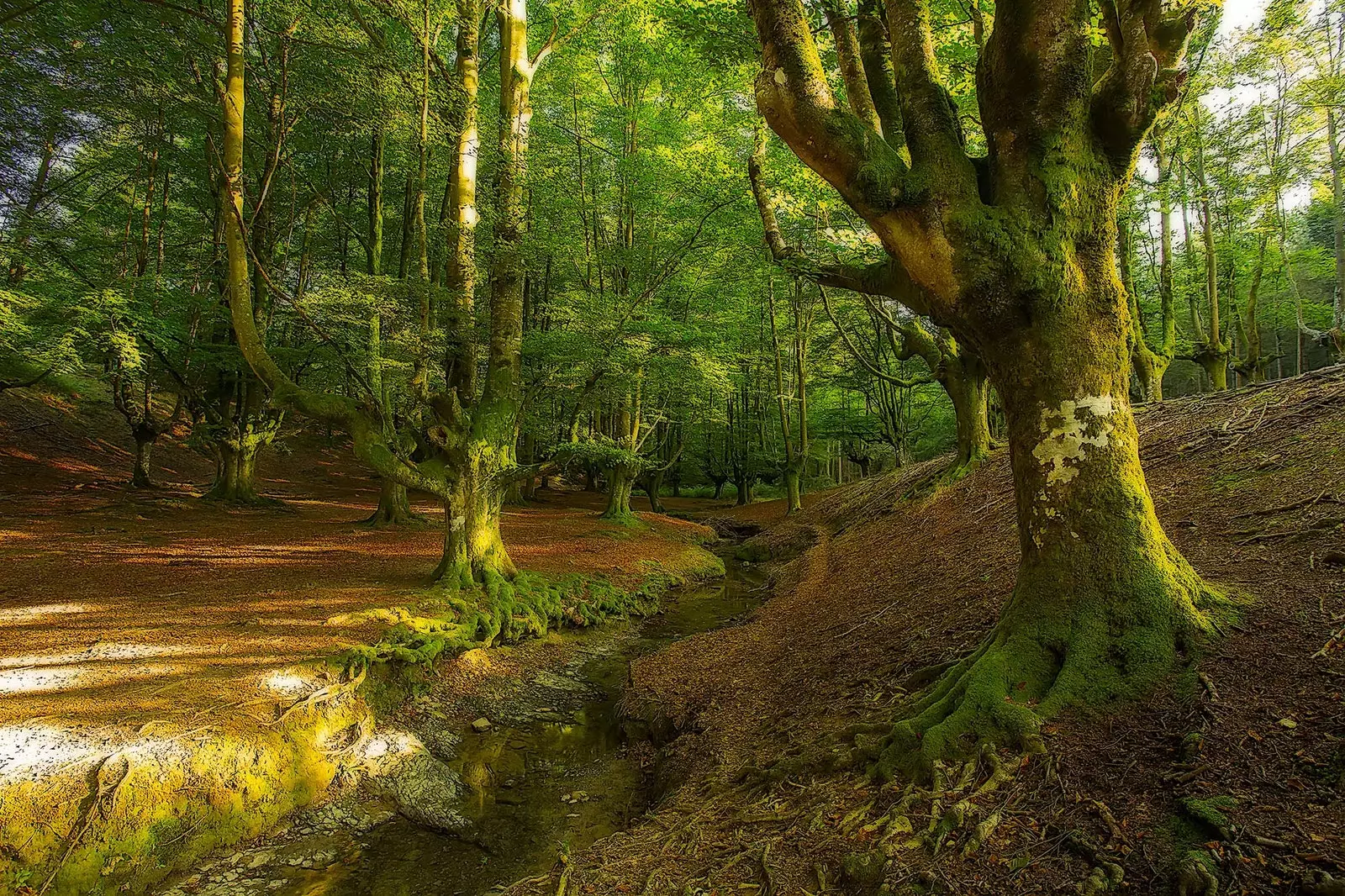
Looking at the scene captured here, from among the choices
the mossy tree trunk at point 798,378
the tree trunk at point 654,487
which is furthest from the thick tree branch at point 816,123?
the tree trunk at point 654,487

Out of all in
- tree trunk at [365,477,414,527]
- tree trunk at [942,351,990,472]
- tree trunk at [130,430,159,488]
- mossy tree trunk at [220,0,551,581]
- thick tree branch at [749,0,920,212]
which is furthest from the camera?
tree trunk at [130,430,159,488]

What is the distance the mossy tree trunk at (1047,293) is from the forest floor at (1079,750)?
0.35m

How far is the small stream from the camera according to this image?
391 centimetres

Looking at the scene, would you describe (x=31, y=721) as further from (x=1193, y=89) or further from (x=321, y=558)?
(x=1193, y=89)

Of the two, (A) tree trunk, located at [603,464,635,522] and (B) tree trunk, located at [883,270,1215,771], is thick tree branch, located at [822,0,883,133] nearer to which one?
(B) tree trunk, located at [883,270,1215,771]

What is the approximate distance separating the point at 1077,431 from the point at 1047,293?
858 mm

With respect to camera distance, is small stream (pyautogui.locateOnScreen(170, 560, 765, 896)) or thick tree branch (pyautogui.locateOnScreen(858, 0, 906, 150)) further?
thick tree branch (pyautogui.locateOnScreen(858, 0, 906, 150))

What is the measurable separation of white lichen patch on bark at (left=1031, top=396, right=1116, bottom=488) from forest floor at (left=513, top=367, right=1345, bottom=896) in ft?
3.85

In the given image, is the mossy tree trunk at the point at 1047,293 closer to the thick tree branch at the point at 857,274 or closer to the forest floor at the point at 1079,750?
the forest floor at the point at 1079,750

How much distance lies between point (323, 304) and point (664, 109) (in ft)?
56.2

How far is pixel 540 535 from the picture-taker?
14.6 metres

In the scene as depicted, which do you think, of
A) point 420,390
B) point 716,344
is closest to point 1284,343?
point 716,344

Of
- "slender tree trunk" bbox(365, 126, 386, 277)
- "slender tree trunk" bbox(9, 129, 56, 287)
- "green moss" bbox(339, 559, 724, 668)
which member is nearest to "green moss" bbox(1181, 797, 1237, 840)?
"green moss" bbox(339, 559, 724, 668)

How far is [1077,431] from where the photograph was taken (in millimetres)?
3541
